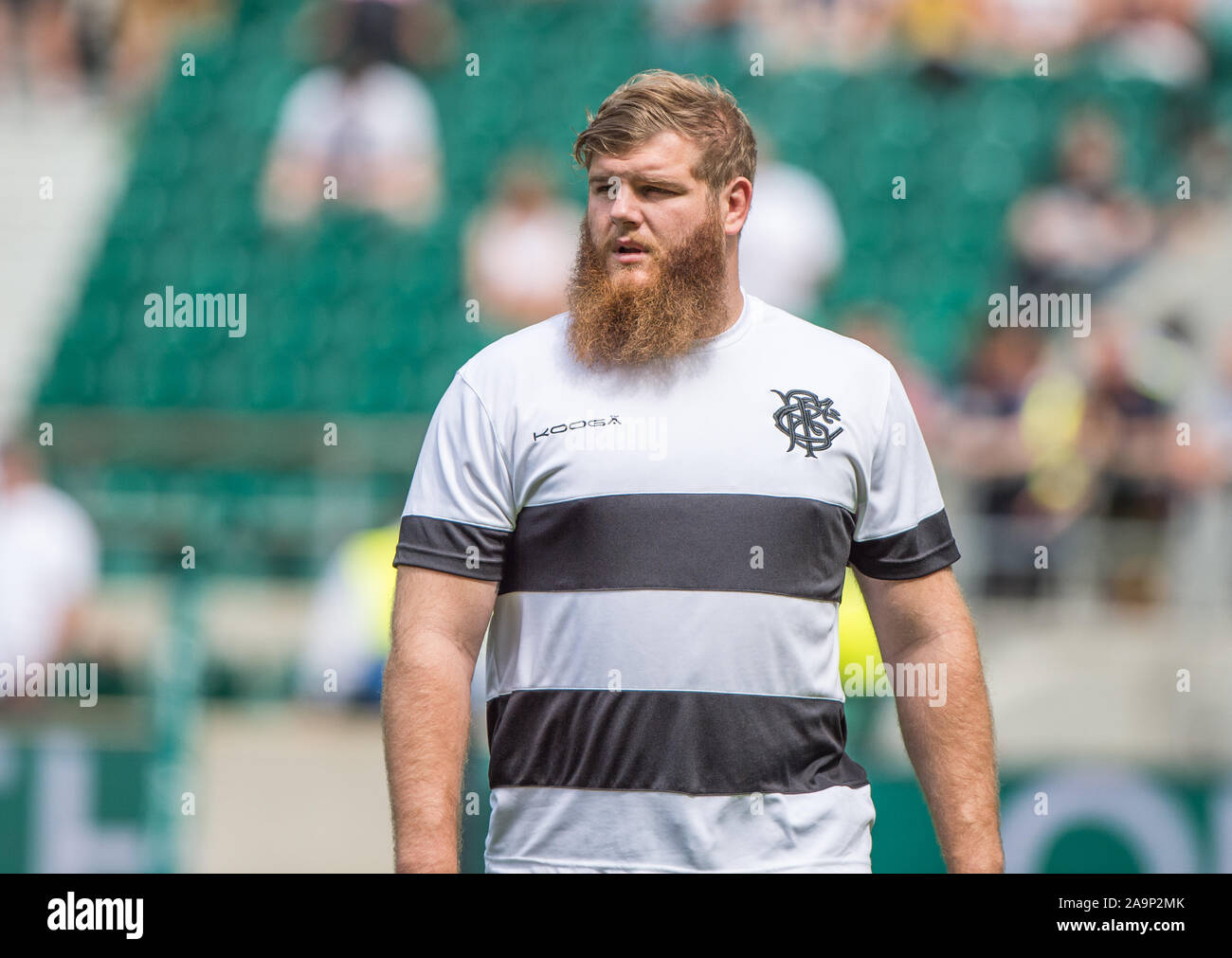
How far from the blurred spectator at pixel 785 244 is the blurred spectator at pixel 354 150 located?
2349 millimetres

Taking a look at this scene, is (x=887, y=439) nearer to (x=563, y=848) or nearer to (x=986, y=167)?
(x=563, y=848)

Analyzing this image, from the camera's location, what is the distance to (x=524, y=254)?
947cm

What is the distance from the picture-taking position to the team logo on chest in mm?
2949

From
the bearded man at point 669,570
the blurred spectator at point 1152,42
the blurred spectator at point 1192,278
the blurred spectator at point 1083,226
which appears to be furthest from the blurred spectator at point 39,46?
the bearded man at point 669,570

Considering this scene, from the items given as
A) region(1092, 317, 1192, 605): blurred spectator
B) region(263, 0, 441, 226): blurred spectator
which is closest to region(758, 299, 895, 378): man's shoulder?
region(1092, 317, 1192, 605): blurred spectator

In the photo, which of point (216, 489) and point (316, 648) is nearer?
point (316, 648)

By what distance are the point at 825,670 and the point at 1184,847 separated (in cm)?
409

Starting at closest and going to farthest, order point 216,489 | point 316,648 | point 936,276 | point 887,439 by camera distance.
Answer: point 887,439 → point 316,648 → point 216,489 → point 936,276

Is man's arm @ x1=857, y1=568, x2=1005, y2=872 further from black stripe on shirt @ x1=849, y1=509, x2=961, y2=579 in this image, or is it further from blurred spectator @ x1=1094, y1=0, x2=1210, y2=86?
blurred spectator @ x1=1094, y1=0, x2=1210, y2=86

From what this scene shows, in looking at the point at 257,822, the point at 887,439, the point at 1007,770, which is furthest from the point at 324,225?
the point at 887,439

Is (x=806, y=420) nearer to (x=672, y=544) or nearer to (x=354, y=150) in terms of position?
(x=672, y=544)

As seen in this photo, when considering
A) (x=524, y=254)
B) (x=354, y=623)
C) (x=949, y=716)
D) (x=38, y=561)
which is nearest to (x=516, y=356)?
(x=949, y=716)

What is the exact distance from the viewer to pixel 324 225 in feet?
34.6

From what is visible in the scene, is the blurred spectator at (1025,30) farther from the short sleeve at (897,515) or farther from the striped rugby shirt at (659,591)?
the striped rugby shirt at (659,591)
